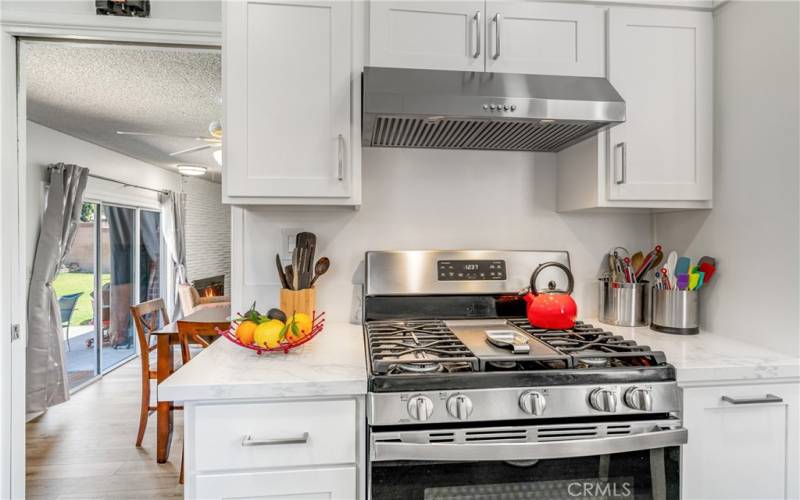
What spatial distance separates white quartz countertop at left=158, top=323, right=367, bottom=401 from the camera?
103 centimetres

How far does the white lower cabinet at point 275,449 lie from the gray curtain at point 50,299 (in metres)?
3.09

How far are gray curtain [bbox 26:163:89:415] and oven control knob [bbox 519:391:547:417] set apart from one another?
12.1 ft

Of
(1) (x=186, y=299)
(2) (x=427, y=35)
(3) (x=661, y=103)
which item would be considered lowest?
(1) (x=186, y=299)

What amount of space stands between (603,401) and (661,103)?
112 cm

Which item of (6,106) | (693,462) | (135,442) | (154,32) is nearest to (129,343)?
(135,442)

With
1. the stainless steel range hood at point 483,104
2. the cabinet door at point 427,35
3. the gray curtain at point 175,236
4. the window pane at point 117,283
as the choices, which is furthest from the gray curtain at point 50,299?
the cabinet door at point 427,35

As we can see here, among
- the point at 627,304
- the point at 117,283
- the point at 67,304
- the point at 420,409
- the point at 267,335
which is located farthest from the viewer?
the point at 117,283

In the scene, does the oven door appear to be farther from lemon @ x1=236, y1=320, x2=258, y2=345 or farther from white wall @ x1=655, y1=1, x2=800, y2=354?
white wall @ x1=655, y1=1, x2=800, y2=354

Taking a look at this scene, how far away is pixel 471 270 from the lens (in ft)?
5.70

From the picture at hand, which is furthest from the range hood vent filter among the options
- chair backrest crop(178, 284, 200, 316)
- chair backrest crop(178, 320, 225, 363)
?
chair backrest crop(178, 284, 200, 316)

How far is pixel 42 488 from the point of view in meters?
2.22

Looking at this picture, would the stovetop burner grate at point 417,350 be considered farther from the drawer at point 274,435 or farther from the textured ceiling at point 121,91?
the textured ceiling at point 121,91

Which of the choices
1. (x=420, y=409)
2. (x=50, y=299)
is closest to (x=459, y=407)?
(x=420, y=409)

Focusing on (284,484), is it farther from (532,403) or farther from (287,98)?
(287,98)
